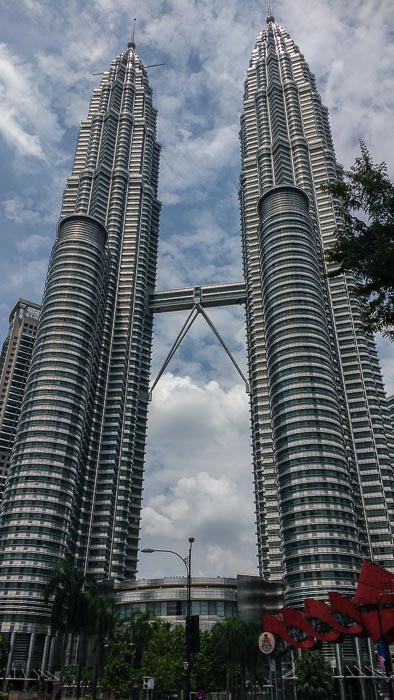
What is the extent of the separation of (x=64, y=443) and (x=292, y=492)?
57.1m

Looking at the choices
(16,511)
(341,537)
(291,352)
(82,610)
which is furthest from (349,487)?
(16,511)

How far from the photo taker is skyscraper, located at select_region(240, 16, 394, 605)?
124 metres

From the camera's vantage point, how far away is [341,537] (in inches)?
4820

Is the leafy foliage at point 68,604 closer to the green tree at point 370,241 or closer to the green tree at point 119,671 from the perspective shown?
the green tree at point 119,671

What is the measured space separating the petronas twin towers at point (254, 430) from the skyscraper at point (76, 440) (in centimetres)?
33

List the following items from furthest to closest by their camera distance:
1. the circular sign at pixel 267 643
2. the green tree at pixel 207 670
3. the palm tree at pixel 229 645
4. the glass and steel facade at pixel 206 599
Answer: the glass and steel facade at pixel 206 599
the green tree at pixel 207 670
the palm tree at pixel 229 645
the circular sign at pixel 267 643

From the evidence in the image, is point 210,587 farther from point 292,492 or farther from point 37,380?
point 37,380

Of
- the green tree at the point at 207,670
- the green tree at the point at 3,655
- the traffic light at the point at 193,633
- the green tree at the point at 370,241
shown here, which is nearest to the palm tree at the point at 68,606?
the green tree at the point at 207,670

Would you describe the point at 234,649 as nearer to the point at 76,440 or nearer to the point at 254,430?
the point at 76,440

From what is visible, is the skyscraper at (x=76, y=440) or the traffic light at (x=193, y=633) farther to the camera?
the skyscraper at (x=76, y=440)

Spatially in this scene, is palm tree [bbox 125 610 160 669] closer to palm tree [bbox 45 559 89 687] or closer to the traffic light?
palm tree [bbox 45 559 89 687]

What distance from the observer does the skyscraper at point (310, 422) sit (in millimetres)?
123750

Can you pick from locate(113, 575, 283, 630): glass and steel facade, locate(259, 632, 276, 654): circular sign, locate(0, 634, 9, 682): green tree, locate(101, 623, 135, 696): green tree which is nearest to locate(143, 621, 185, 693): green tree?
locate(101, 623, 135, 696): green tree

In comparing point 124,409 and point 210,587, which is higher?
point 124,409
